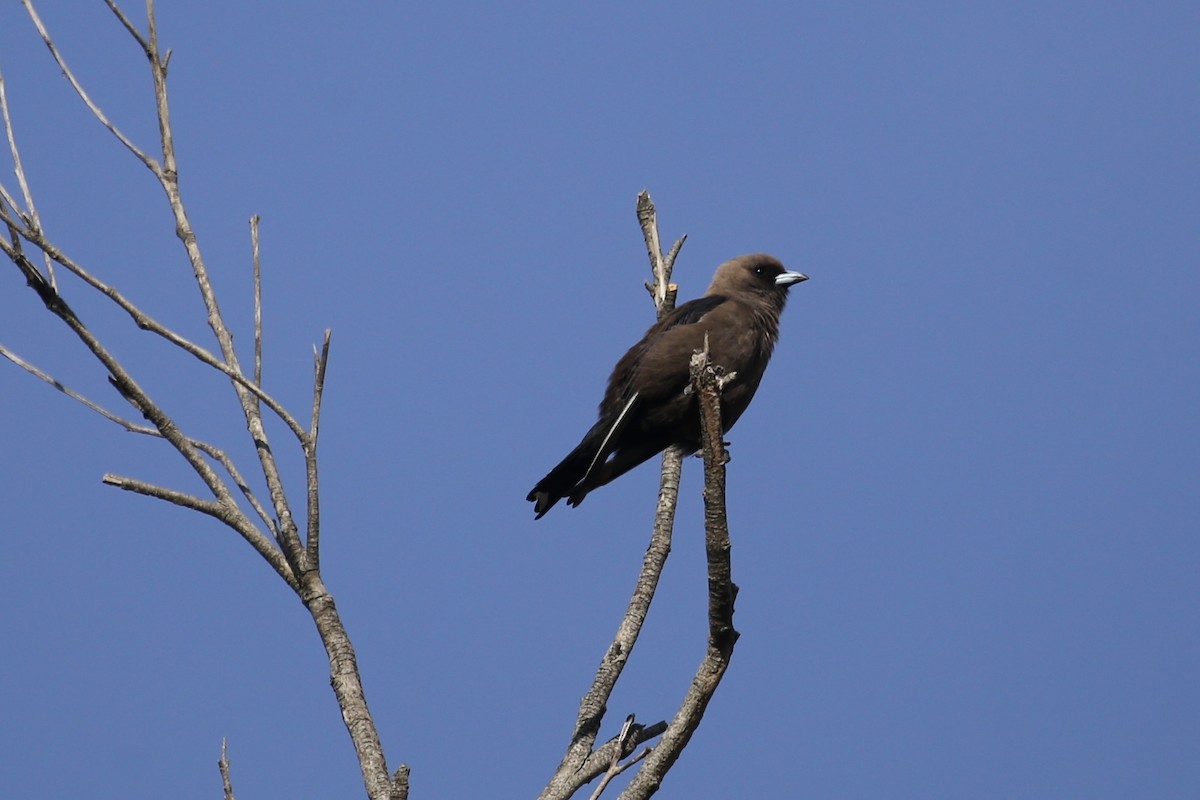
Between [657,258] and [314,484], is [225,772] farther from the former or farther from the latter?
[657,258]

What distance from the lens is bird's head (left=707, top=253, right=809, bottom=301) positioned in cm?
708

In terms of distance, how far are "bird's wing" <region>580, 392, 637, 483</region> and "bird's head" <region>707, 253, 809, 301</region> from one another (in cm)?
151

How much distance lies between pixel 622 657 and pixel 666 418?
180 centimetres

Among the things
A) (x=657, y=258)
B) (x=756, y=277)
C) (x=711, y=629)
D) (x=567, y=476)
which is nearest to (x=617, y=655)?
(x=711, y=629)

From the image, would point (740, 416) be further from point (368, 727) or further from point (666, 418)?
point (368, 727)

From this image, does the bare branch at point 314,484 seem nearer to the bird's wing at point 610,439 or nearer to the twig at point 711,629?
the twig at point 711,629

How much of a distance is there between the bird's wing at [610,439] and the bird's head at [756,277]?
151 centimetres

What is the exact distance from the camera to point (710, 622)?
11.3ft

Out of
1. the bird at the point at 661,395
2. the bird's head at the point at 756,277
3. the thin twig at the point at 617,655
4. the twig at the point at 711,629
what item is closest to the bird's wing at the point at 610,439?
the bird at the point at 661,395

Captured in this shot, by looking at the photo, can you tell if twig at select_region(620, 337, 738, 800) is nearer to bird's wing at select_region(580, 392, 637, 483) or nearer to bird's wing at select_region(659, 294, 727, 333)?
bird's wing at select_region(580, 392, 637, 483)

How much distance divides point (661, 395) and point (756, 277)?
1670mm

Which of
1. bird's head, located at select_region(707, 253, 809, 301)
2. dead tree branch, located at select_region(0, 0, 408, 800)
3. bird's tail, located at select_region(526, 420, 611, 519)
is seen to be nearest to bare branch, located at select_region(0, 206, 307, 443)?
dead tree branch, located at select_region(0, 0, 408, 800)

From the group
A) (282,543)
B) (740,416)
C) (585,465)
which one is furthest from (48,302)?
(740,416)

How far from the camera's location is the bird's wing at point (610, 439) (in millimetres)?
5641
